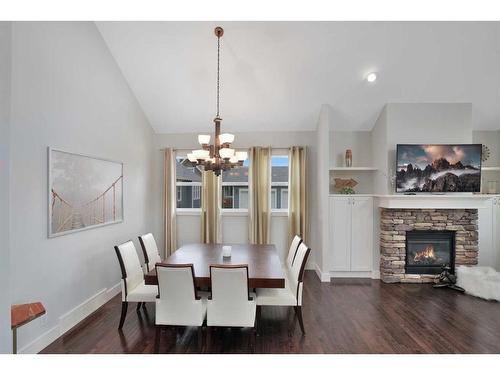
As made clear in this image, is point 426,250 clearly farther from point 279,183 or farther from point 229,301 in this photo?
point 229,301

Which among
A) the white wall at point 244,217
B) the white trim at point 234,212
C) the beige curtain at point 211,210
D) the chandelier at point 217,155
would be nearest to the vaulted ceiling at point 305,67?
the white wall at point 244,217

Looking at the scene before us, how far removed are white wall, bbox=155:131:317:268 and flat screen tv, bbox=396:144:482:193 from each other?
148 centimetres

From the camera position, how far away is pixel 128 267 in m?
2.90

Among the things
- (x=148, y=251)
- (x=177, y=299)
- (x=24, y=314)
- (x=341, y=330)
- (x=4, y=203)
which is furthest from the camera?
(x=148, y=251)

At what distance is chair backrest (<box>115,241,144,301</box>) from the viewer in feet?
9.16

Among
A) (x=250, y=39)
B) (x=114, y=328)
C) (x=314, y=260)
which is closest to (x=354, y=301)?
(x=314, y=260)

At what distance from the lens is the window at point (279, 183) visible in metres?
5.21

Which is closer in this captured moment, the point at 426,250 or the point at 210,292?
the point at 210,292

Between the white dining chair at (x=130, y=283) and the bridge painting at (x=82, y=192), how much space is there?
0.62m

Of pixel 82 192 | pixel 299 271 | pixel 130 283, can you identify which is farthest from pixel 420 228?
pixel 82 192

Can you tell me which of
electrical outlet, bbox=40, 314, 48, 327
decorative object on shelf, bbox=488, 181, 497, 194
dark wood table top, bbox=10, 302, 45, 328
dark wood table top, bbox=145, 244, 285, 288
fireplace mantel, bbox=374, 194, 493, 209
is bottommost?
electrical outlet, bbox=40, 314, 48, 327

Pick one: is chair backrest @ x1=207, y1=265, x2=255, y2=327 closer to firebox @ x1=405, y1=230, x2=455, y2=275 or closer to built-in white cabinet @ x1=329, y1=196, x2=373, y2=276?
built-in white cabinet @ x1=329, y1=196, x2=373, y2=276

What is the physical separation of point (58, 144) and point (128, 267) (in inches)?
56.9

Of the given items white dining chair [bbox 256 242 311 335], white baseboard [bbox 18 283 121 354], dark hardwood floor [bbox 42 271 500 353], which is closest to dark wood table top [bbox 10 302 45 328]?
white baseboard [bbox 18 283 121 354]
